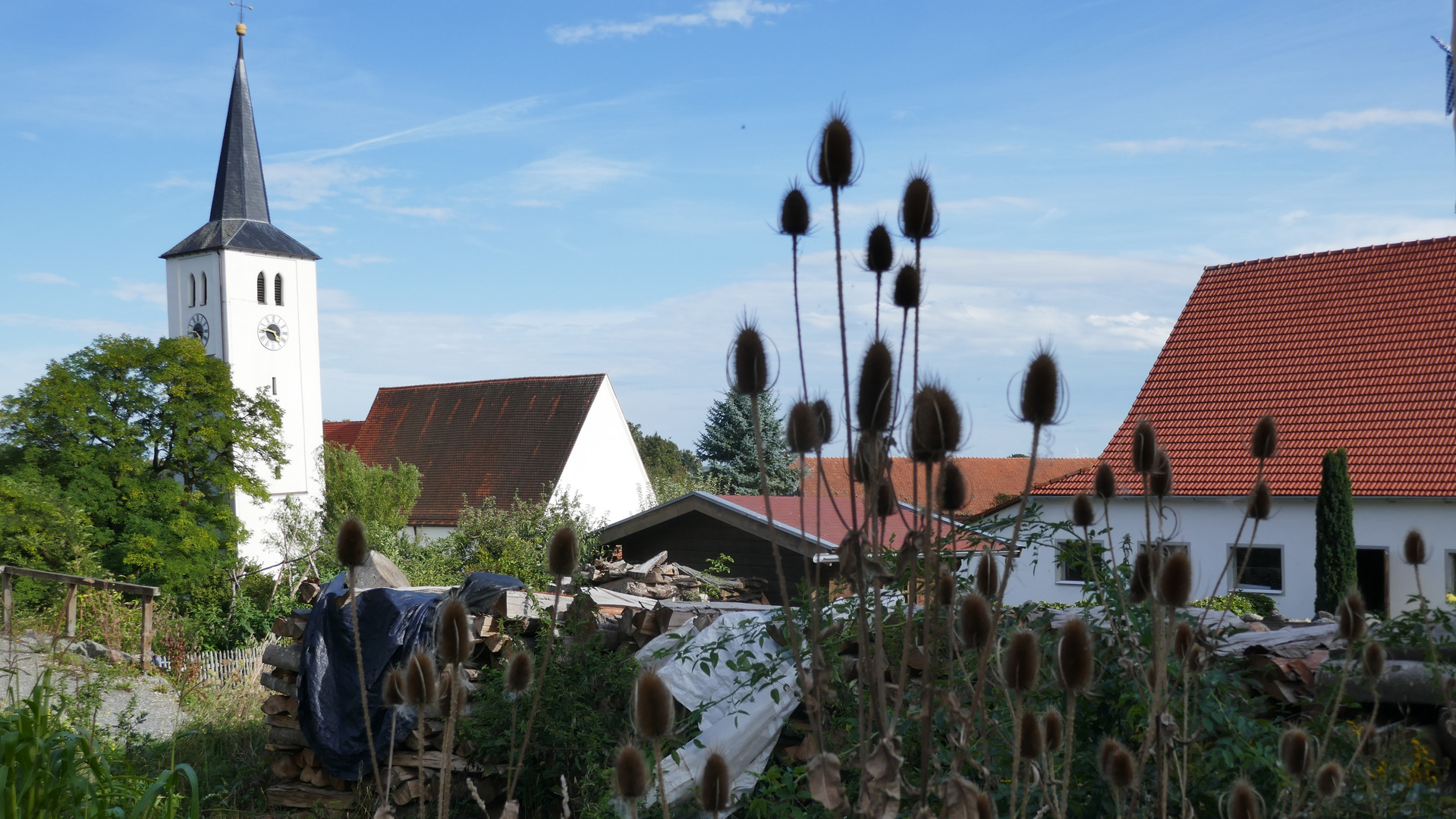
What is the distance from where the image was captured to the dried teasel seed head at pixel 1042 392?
1.52 metres

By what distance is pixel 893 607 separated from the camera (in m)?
4.61

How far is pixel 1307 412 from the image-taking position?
18141 millimetres

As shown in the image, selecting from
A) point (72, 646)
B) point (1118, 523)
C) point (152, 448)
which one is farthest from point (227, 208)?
point (1118, 523)

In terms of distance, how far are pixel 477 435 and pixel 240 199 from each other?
630 inches

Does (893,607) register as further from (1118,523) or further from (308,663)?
(1118,523)

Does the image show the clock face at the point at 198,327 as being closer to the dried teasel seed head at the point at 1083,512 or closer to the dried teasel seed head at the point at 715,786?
the dried teasel seed head at the point at 1083,512

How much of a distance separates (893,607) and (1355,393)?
16.5m

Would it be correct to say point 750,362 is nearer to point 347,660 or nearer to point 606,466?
point 347,660

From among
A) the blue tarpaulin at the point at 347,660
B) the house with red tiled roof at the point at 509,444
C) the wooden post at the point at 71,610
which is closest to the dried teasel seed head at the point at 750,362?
the blue tarpaulin at the point at 347,660

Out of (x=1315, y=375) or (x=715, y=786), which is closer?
(x=715, y=786)

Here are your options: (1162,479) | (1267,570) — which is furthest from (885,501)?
(1267,570)

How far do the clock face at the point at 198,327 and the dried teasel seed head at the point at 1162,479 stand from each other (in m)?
43.0

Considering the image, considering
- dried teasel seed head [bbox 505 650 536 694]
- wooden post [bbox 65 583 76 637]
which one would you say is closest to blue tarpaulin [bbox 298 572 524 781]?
dried teasel seed head [bbox 505 650 536 694]

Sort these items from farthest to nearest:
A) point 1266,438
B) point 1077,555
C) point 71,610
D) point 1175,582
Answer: point 71,610
point 1077,555
point 1266,438
point 1175,582
